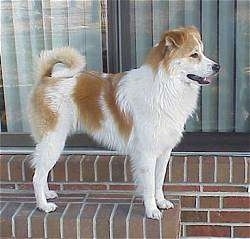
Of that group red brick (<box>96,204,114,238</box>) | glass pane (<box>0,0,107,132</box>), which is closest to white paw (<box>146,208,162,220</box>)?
red brick (<box>96,204,114,238</box>)

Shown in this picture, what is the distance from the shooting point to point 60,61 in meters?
3.57

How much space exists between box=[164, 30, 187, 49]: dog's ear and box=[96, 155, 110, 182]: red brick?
1027 mm

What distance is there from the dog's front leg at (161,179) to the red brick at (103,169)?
1.34 feet

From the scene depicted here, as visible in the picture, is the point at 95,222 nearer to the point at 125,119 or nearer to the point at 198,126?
the point at 125,119

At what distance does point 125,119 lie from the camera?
3383 mm

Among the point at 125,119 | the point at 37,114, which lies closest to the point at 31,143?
the point at 37,114

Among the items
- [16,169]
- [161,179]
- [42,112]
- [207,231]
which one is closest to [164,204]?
[161,179]

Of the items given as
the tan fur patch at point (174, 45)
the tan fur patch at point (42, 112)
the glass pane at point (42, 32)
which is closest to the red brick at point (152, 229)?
the tan fur patch at point (42, 112)

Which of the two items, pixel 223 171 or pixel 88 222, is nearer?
pixel 88 222

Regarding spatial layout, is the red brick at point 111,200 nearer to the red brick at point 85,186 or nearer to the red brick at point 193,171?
the red brick at point 85,186

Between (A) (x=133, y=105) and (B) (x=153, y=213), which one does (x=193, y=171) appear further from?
(A) (x=133, y=105)

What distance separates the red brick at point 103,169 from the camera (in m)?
3.84

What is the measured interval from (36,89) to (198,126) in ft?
3.96

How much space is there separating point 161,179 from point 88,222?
51 centimetres
